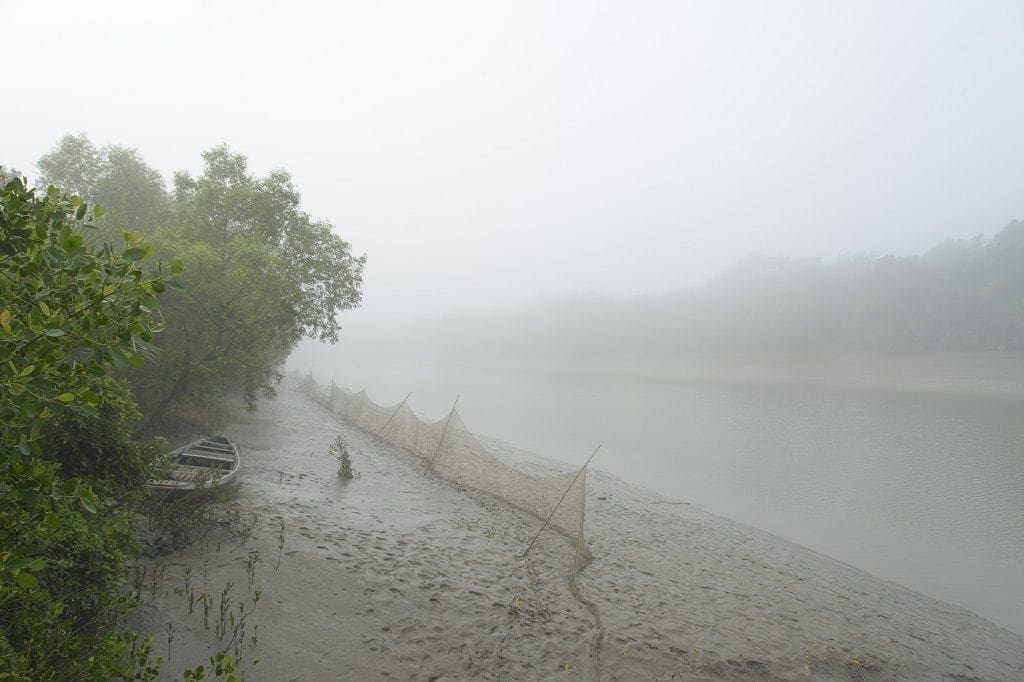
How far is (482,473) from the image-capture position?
15523mm

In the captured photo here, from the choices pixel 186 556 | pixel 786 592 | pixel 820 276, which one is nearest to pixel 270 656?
pixel 186 556

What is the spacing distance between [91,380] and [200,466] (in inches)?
300

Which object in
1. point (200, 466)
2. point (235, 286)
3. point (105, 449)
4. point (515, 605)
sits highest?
point (235, 286)

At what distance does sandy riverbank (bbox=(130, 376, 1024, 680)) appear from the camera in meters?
6.49

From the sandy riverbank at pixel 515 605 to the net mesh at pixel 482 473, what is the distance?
1.59 ft

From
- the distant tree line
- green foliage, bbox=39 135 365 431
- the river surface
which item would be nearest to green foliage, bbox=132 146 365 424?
green foliage, bbox=39 135 365 431

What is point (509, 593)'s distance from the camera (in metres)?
8.59

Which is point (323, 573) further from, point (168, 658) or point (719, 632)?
point (719, 632)

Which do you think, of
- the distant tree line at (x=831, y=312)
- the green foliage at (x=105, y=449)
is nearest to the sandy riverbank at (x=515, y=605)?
the green foliage at (x=105, y=449)

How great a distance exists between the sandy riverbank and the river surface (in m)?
3.79

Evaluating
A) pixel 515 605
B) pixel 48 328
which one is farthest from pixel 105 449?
pixel 515 605

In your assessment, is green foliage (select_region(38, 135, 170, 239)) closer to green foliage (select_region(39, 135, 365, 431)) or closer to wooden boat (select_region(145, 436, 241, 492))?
green foliage (select_region(39, 135, 365, 431))

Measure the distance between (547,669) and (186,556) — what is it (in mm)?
5626

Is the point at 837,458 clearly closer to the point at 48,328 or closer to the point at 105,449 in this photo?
the point at 105,449
